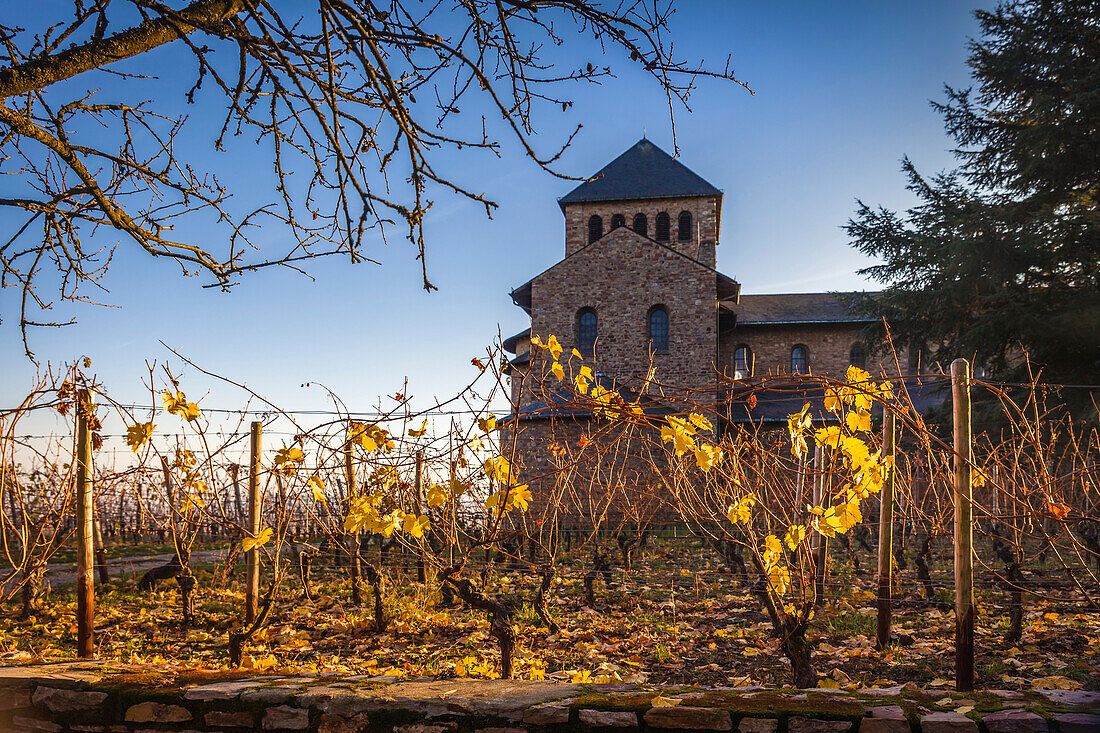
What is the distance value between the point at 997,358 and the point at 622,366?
381 inches

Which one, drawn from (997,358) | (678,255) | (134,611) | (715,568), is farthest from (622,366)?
(134,611)

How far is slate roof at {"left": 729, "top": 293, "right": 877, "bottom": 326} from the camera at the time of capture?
2373cm

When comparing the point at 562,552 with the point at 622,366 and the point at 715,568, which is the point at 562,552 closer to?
the point at 715,568

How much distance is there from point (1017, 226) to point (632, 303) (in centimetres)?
987

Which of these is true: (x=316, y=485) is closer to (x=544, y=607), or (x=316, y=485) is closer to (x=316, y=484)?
(x=316, y=484)

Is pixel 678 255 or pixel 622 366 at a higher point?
pixel 678 255

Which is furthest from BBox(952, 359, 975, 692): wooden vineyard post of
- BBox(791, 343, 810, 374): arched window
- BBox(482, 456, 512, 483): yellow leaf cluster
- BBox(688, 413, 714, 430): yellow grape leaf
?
BBox(791, 343, 810, 374): arched window

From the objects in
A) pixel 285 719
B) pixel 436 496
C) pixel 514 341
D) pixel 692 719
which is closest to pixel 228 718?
pixel 285 719

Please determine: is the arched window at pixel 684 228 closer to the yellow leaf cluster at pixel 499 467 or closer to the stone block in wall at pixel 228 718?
the yellow leaf cluster at pixel 499 467

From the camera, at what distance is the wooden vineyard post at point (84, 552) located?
4605mm

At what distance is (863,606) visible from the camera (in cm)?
675

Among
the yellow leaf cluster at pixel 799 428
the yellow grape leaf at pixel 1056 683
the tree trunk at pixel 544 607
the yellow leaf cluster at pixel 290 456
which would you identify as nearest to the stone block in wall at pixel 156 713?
the yellow leaf cluster at pixel 290 456

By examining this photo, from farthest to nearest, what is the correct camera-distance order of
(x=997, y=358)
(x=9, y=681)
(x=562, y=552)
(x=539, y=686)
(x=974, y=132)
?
1. (x=974, y=132)
2. (x=997, y=358)
3. (x=562, y=552)
4. (x=9, y=681)
5. (x=539, y=686)

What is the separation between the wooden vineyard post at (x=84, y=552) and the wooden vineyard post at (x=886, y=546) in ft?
17.9
